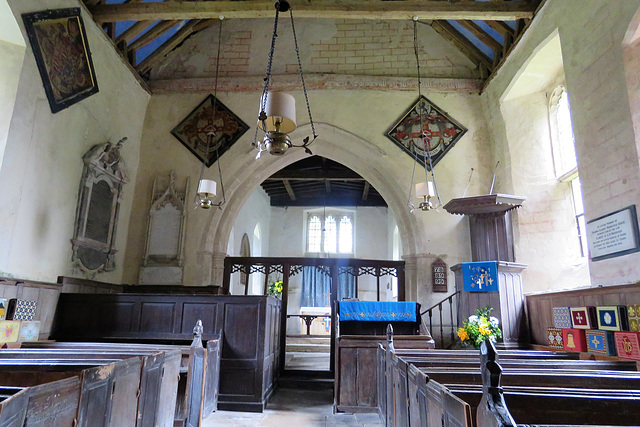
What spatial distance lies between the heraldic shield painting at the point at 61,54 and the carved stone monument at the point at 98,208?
87 centimetres

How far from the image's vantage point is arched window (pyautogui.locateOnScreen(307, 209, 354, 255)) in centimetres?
1498

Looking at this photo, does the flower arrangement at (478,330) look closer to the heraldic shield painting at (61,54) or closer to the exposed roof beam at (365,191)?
the heraldic shield painting at (61,54)

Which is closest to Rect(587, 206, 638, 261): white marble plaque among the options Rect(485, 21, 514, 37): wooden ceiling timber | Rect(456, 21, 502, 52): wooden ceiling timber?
Rect(485, 21, 514, 37): wooden ceiling timber

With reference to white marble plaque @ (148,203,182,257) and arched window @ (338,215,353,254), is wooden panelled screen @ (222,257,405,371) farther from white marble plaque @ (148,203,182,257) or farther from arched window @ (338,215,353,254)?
arched window @ (338,215,353,254)

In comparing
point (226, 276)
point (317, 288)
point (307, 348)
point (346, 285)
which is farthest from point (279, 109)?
point (346, 285)

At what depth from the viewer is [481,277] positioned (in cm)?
550

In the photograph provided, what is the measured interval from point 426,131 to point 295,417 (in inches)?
208

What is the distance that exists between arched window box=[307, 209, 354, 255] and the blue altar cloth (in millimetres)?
8672

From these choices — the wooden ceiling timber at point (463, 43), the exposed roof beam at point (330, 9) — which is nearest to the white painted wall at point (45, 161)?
the exposed roof beam at point (330, 9)

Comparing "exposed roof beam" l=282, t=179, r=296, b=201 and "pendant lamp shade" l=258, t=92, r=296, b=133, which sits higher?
"exposed roof beam" l=282, t=179, r=296, b=201

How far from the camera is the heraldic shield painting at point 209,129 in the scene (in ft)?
25.7

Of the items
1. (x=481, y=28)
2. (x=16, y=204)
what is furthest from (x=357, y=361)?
(x=481, y=28)

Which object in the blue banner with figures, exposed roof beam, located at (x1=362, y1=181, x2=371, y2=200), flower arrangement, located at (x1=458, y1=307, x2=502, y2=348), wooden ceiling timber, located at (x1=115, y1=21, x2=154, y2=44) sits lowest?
flower arrangement, located at (x1=458, y1=307, x2=502, y2=348)

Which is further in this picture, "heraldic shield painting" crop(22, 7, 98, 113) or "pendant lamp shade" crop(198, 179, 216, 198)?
"pendant lamp shade" crop(198, 179, 216, 198)
